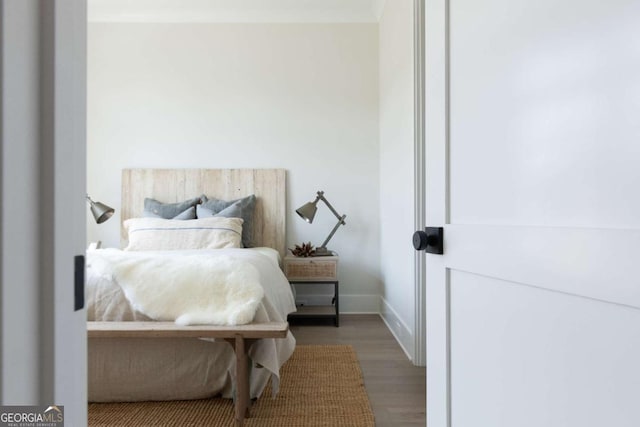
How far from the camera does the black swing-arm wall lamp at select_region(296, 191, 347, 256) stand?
11.7 feet

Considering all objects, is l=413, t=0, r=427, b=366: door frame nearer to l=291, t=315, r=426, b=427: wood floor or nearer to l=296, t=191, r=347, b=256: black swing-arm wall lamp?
l=291, t=315, r=426, b=427: wood floor

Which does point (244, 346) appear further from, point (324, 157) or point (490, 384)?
point (324, 157)

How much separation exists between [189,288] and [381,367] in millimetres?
1282

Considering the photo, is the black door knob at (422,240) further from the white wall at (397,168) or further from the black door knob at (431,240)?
the white wall at (397,168)

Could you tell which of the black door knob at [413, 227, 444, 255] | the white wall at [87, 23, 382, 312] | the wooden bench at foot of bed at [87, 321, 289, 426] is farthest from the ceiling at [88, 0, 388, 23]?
the black door knob at [413, 227, 444, 255]

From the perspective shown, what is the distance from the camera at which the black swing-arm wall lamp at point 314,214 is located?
3555mm

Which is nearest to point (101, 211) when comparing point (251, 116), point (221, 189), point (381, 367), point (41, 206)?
point (221, 189)

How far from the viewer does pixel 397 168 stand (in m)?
3.12

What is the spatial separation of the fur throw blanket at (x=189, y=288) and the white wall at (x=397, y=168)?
119cm

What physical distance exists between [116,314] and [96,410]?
46 cm

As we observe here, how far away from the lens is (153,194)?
12.6ft

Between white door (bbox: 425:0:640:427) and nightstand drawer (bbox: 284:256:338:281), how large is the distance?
2536 millimetres

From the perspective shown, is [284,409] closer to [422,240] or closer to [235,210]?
[422,240]

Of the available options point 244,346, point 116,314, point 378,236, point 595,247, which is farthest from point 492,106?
point 378,236
